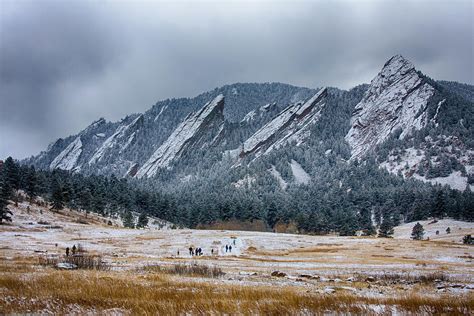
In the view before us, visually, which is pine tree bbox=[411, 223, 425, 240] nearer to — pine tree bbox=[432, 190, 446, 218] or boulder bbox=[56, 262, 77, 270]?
pine tree bbox=[432, 190, 446, 218]

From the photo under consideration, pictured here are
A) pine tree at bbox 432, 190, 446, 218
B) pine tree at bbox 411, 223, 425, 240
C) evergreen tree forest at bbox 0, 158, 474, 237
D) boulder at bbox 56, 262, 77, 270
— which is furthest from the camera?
pine tree at bbox 432, 190, 446, 218

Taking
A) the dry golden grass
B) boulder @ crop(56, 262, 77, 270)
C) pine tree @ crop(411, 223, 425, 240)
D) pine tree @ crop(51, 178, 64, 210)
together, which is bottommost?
pine tree @ crop(411, 223, 425, 240)

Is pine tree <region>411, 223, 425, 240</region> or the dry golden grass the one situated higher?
the dry golden grass

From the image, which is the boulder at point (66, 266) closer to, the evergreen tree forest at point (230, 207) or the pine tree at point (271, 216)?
the evergreen tree forest at point (230, 207)

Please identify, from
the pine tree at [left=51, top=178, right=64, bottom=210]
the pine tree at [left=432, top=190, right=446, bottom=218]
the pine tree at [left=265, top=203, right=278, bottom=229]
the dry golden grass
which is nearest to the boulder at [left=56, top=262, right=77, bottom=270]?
the dry golden grass

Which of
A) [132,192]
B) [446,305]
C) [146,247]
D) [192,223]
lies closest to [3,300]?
[446,305]

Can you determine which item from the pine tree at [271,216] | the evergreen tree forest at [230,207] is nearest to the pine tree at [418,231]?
the evergreen tree forest at [230,207]

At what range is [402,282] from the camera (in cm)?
2978

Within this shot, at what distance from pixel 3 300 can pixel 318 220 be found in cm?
13023

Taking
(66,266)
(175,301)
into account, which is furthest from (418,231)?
(175,301)

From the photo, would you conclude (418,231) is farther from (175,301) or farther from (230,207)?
(175,301)

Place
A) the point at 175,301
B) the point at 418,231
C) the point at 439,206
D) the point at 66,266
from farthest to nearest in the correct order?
the point at 439,206 < the point at 418,231 < the point at 66,266 < the point at 175,301

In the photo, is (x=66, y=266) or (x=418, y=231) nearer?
(x=66, y=266)

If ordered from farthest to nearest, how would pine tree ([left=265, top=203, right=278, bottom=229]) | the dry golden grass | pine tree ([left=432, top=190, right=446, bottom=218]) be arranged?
pine tree ([left=432, top=190, right=446, bottom=218])
pine tree ([left=265, top=203, right=278, bottom=229])
the dry golden grass
